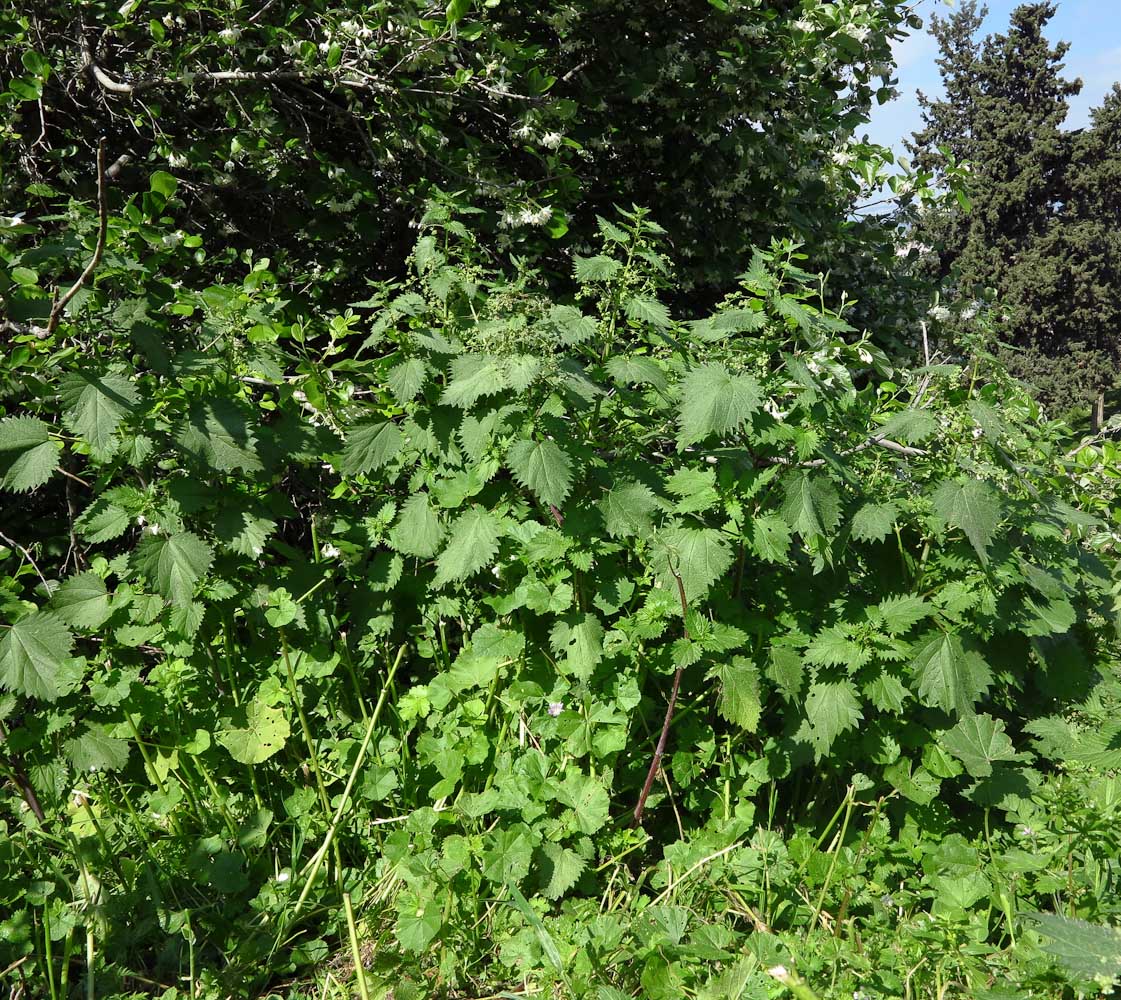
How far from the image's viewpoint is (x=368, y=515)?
2.52 meters

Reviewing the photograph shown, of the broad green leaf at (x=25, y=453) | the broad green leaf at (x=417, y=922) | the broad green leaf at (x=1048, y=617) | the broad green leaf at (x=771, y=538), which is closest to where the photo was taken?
the broad green leaf at (x=417, y=922)

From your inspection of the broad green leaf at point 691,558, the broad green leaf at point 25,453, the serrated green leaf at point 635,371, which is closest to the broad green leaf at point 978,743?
the broad green leaf at point 691,558

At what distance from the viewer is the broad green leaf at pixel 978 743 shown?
7.33ft

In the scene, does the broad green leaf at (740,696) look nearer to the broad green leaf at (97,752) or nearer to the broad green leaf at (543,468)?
the broad green leaf at (543,468)

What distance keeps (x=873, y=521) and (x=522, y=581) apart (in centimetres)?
83

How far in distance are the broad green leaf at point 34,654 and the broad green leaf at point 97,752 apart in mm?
194

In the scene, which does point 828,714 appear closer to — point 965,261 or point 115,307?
point 115,307

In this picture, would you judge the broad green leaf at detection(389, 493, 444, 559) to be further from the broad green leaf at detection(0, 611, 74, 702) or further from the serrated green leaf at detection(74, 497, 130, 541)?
the broad green leaf at detection(0, 611, 74, 702)

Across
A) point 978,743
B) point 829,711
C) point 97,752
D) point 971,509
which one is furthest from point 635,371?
point 97,752

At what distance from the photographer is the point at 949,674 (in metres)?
2.13

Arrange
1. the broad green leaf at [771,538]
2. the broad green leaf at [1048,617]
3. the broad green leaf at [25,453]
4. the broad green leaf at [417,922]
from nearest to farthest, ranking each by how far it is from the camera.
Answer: the broad green leaf at [417,922] < the broad green leaf at [25,453] < the broad green leaf at [771,538] < the broad green leaf at [1048,617]

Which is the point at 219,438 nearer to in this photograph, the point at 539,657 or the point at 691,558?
the point at 539,657

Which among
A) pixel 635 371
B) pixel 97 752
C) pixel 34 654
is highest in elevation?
pixel 635 371

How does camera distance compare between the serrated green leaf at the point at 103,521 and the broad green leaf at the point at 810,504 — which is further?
the serrated green leaf at the point at 103,521
